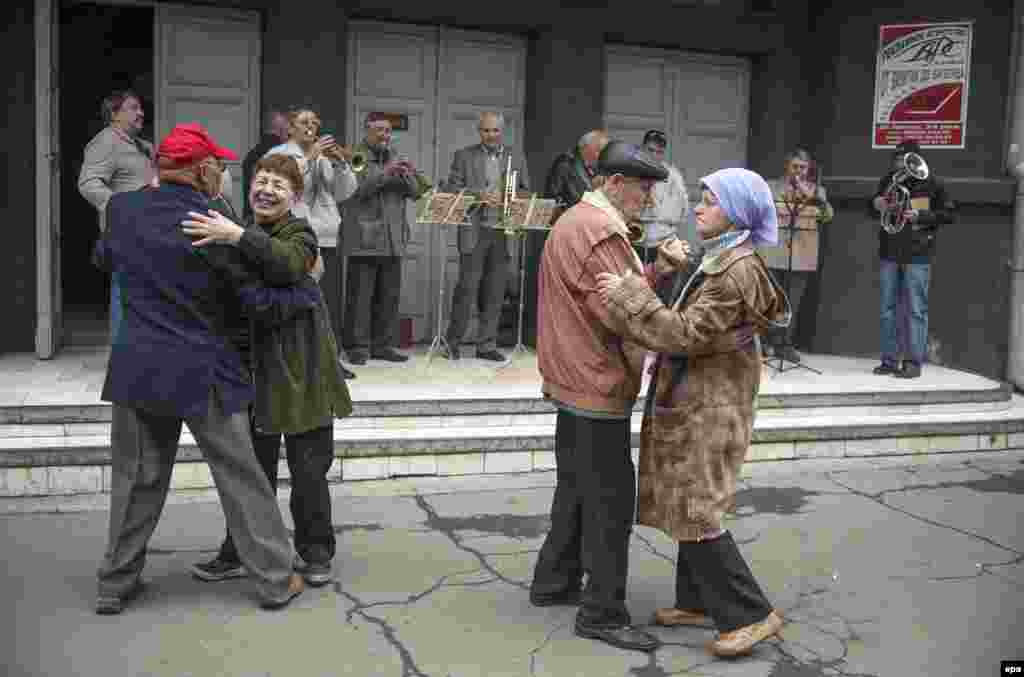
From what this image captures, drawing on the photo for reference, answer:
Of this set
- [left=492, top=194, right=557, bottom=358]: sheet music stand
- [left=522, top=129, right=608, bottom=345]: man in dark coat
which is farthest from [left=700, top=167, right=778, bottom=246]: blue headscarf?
[left=522, top=129, right=608, bottom=345]: man in dark coat

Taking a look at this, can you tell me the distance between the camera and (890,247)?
962 cm

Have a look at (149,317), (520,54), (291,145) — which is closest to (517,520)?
(149,317)

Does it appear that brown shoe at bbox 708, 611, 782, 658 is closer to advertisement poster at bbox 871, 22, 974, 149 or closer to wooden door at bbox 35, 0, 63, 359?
wooden door at bbox 35, 0, 63, 359

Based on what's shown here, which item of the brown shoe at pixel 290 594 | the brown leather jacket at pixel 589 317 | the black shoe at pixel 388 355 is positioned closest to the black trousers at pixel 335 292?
the black shoe at pixel 388 355

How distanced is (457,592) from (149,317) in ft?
6.07

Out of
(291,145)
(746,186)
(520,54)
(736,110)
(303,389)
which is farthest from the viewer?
(736,110)

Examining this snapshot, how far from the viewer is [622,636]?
15.7 ft

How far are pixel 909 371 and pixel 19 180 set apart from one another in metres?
7.21

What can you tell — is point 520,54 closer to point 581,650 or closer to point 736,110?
point 736,110

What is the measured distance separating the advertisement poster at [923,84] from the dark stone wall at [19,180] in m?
7.39

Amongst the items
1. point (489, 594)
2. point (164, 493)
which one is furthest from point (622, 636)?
point (164, 493)

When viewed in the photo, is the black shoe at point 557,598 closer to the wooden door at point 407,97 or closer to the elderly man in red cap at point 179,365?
the elderly man in red cap at point 179,365

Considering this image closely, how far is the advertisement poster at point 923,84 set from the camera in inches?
420

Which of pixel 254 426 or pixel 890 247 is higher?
pixel 890 247
